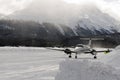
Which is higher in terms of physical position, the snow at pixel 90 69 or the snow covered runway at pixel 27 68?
the snow at pixel 90 69

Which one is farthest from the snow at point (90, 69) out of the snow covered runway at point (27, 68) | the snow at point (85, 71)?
the snow covered runway at point (27, 68)

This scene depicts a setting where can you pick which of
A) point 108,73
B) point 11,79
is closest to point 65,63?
point 108,73

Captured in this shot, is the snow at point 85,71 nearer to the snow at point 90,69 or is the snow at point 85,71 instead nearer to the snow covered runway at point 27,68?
the snow at point 90,69

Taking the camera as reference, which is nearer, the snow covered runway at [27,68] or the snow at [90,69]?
the snow at [90,69]

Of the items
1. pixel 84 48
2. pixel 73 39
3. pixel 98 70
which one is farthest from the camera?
pixel 73 39

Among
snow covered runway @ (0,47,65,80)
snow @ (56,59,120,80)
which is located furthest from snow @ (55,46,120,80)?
snow covered runway @ (0,47,65,80)

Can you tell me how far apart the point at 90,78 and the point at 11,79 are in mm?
7437

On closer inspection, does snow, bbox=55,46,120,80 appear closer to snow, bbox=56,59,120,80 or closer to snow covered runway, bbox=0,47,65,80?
snow, bbox=56,59,120,80

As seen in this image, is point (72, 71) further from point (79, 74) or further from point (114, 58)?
point (114, 58)

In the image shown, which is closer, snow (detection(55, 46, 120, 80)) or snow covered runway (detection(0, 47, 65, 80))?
snow (detection(55, 46, 120, 80))

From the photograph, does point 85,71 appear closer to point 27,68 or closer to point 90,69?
point 90,69

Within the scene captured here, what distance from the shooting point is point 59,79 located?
13141 millimetres

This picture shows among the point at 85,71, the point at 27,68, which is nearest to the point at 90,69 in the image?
the point at 85,71

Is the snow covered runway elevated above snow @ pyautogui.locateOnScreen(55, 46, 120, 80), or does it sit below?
below
